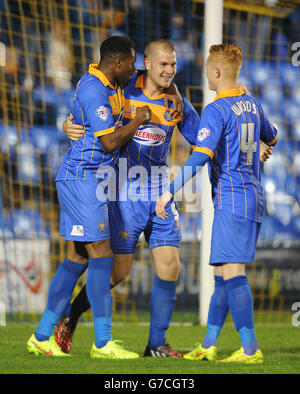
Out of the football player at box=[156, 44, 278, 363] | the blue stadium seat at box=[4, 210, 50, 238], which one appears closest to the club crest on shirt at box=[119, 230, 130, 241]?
the football player at box=[156, 44, 278, 363]

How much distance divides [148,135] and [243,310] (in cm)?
118

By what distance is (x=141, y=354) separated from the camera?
13.2 ft

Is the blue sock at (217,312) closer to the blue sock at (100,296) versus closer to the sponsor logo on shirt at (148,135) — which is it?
the blue sock at (100,296)

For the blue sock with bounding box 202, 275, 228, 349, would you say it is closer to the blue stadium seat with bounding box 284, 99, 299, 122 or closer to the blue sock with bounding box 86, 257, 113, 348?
the blue sock with bounding box 86, 257, 113, 348

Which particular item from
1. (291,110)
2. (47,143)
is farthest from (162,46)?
(291,110)

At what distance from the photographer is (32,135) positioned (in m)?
10.2

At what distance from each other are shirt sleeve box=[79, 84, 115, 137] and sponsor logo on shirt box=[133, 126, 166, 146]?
0.37 metres

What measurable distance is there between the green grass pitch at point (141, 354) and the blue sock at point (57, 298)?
16 cm

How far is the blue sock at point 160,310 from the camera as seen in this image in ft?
12.6

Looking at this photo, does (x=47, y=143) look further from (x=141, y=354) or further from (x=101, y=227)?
(x=101, y=227)

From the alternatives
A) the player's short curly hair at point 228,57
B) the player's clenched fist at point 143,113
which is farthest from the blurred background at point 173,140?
the player's short curly hair at point 228,57

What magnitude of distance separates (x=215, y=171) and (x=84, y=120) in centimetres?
77

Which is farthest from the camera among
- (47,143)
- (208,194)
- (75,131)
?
(47,143)
